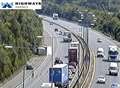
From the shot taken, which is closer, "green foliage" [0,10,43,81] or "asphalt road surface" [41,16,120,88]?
"green foliage" [0,10,43,81]

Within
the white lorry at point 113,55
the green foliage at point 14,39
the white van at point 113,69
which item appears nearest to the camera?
the green foliage at point 14,39

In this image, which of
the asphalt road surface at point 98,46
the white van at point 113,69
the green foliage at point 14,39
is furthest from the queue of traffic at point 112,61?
the green foliage at point 14,39

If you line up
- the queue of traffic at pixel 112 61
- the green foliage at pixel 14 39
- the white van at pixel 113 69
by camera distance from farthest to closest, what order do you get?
the white van at pixel 113 69, the queue of traffic at pixel 112 61, the green foliage at pixel 14 39

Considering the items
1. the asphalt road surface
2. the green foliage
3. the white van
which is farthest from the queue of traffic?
the green foliage

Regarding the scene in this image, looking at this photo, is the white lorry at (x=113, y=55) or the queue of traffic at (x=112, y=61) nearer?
the queue of traffic at (x=112, y=61)

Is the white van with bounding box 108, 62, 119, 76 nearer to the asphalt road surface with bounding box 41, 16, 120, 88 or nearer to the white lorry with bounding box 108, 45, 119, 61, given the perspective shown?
the asphalt road surface with bounding box 41, 16, 120, 88

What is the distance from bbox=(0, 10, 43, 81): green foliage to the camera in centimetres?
6228

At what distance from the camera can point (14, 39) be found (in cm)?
6631

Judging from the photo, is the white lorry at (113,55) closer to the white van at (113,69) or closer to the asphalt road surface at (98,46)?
the asphalt road surface at (98,46)

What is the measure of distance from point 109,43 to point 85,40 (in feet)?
15.0

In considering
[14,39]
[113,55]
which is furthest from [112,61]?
[14,39]

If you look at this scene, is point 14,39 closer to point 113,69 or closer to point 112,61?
point 113,69

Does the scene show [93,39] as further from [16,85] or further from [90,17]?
[16,85]

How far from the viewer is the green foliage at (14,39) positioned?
2452 inches
